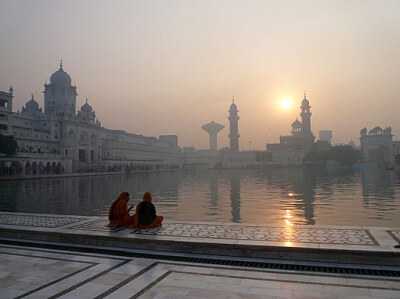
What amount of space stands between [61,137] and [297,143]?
80.4 metres

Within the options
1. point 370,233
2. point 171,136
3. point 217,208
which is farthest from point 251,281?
point 171,136

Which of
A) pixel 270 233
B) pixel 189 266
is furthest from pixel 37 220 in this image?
pixel 270 233

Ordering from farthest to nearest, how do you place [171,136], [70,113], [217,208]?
1. [171,136]
2. [70,113]
3. [217,208]

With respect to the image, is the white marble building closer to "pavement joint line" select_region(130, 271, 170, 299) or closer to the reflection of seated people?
the reflection of seated people

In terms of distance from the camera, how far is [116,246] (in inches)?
252

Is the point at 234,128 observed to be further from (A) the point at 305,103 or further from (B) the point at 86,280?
(B) the point at 86,280

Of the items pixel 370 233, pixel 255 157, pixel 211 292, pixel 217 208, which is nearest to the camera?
pixel 211 292

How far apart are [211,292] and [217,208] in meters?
7.43

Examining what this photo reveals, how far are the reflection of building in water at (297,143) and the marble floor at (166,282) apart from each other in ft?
316

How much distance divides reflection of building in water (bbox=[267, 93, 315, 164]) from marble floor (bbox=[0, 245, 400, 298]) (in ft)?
316

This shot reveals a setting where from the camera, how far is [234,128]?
128 metres

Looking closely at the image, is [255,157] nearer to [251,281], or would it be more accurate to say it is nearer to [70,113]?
[70,113]

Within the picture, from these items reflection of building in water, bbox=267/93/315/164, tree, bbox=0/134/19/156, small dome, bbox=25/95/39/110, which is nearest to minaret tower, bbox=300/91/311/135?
reflection of building in water, bbox=267/93/315/164

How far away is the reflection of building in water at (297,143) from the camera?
9956 cm
